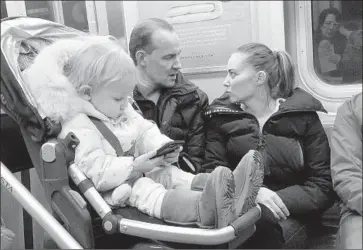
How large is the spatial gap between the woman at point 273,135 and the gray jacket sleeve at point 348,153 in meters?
0.57

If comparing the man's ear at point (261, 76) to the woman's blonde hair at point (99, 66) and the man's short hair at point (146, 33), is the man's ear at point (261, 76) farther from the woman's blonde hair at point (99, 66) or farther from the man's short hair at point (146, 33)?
the woman's blonde hair at point (99, 66)

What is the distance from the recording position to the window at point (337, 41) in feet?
10.1

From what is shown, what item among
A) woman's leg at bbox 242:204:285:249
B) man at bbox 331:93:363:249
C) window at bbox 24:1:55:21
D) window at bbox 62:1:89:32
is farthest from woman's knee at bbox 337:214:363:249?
window at bbox 24:1:55:21

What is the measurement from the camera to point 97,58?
2182 mm

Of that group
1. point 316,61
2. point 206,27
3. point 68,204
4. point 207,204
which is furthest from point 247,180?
point 206,27

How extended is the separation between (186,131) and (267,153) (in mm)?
490

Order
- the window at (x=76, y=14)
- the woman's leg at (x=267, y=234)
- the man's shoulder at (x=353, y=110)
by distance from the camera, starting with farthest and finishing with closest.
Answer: the window at (x=76, y=14) → the woman's leg at (x=267, y=234) → the man's shoulder at (x=353, y=110)

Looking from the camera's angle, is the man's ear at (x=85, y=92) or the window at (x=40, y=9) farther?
the window at (x=40, y=9)

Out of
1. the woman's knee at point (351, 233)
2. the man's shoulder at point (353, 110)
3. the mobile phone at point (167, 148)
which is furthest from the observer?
the mobile phone at point (167, 148)

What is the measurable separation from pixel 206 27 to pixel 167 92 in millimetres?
748

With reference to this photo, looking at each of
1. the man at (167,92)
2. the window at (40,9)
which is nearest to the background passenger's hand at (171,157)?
the man at (167,92)

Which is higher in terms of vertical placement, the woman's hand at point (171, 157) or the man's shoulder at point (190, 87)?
the man's shoulder at point (190, 87)

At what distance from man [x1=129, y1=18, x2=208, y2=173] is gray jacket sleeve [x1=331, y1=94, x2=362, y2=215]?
0.96 metres

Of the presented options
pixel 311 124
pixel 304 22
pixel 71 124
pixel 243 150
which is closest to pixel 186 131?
pixel 243 150
